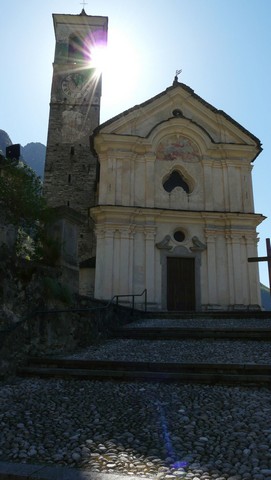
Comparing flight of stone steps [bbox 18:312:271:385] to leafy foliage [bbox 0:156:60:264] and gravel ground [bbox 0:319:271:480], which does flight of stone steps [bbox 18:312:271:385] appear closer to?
gravel ground [bbox 0:319:271:480]

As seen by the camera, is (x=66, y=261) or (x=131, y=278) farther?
(x=131, y=278)

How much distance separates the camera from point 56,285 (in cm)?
707

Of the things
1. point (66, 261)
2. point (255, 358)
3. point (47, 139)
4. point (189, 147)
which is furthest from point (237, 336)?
point (47, 139)

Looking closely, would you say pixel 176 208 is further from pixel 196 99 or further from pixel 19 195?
pixel 19 195

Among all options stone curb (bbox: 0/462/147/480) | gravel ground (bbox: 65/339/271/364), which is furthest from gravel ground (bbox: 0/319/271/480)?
gravel ground (bbox: 65/339/271/364)

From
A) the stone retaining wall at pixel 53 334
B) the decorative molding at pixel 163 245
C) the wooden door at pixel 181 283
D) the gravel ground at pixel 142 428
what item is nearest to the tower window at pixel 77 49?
the decorative molding at pixel 163 245

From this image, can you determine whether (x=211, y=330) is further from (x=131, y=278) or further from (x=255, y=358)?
(x=131, y=278)

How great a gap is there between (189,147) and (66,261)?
12.4 m

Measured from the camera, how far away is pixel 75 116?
27203 mm

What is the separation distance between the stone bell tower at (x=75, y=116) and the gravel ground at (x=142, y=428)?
17882 millimetres

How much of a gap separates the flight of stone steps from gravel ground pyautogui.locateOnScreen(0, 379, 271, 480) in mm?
252

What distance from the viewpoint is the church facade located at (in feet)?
53.4

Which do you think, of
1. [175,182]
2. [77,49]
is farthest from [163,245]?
[77,49]

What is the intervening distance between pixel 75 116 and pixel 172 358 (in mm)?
23496
